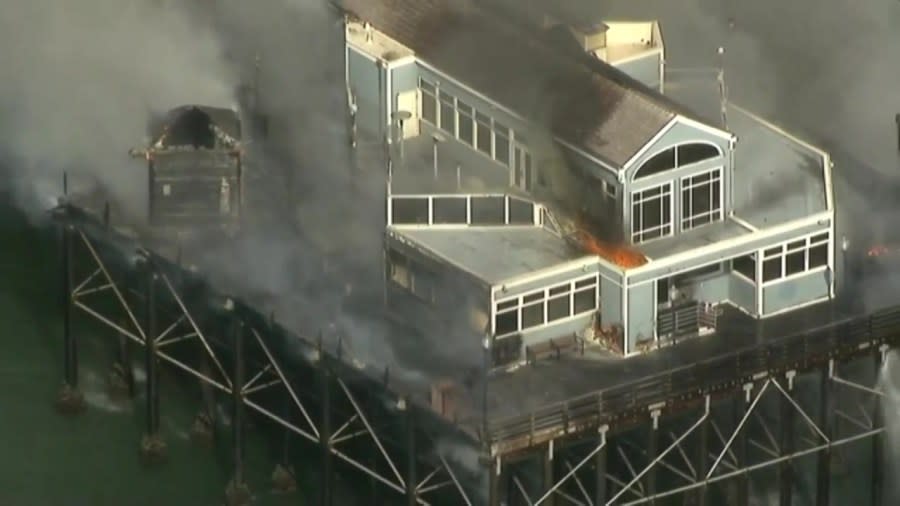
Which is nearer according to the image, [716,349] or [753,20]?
[716,349]

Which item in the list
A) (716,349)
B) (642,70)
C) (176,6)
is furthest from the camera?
(176,6)

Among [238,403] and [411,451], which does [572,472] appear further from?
[238,403]

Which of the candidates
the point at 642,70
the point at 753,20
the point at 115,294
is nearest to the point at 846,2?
the point at 753,20

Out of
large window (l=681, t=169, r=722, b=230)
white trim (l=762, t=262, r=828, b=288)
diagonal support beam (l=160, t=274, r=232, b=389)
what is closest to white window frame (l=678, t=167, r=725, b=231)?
large window (l=681, t=169, r=722, b=230)

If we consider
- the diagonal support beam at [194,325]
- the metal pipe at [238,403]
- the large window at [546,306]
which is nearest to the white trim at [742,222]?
the large window at [546,306]

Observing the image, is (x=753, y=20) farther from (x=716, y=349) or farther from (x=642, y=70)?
(x=716, y=349)

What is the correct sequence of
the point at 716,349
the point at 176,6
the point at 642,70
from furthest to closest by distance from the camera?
the point at 176,6 < the point at 642,70 < the point at 716,349
